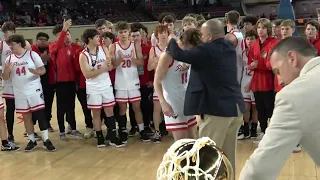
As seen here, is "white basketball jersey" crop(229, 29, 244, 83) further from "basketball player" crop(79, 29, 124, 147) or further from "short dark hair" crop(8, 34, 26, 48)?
"short dark hair" crop(8, 34, 26, 48)

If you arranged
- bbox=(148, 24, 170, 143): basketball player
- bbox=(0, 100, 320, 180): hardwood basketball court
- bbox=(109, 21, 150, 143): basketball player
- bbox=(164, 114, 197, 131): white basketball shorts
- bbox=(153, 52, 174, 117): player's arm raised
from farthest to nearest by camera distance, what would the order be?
bbox=(109, 21, 150, 143): basketball player → bbox=(148, 24, 170, 143): basketball player → bbox=(0, 100, 320, 180): hardwood basketball court → bbox=(164, 114, 197, 131): white basketball shorts → bbox=(153, 52, 174, 117): player's arm raised

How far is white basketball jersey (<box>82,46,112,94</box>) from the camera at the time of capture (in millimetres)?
5410

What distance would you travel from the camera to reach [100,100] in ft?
18.0

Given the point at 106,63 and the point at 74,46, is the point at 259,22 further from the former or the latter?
the point at 74,46

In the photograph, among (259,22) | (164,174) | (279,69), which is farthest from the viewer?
(259,22)

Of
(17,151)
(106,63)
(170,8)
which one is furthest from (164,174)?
(170,8)

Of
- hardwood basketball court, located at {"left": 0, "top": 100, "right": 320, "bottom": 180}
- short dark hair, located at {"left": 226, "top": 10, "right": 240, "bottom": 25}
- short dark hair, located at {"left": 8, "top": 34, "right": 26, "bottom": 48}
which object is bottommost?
hardwood basketball court, located at {"left": 0, "top": 100, "right": 320, "bottom": 180}

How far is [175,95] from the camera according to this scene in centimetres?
380

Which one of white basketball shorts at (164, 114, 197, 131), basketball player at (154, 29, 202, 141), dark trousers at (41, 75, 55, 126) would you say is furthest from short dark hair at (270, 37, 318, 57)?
dark trousers at (41, 75, 55, 126)

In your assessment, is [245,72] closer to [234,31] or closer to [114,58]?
[234,31]

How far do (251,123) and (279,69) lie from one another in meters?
4.51

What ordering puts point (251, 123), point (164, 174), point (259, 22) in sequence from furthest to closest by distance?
point (251, 123)
point (259, 22)
point (164, 174)

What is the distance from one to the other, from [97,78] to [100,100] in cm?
29

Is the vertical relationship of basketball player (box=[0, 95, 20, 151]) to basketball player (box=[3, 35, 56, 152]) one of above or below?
below
